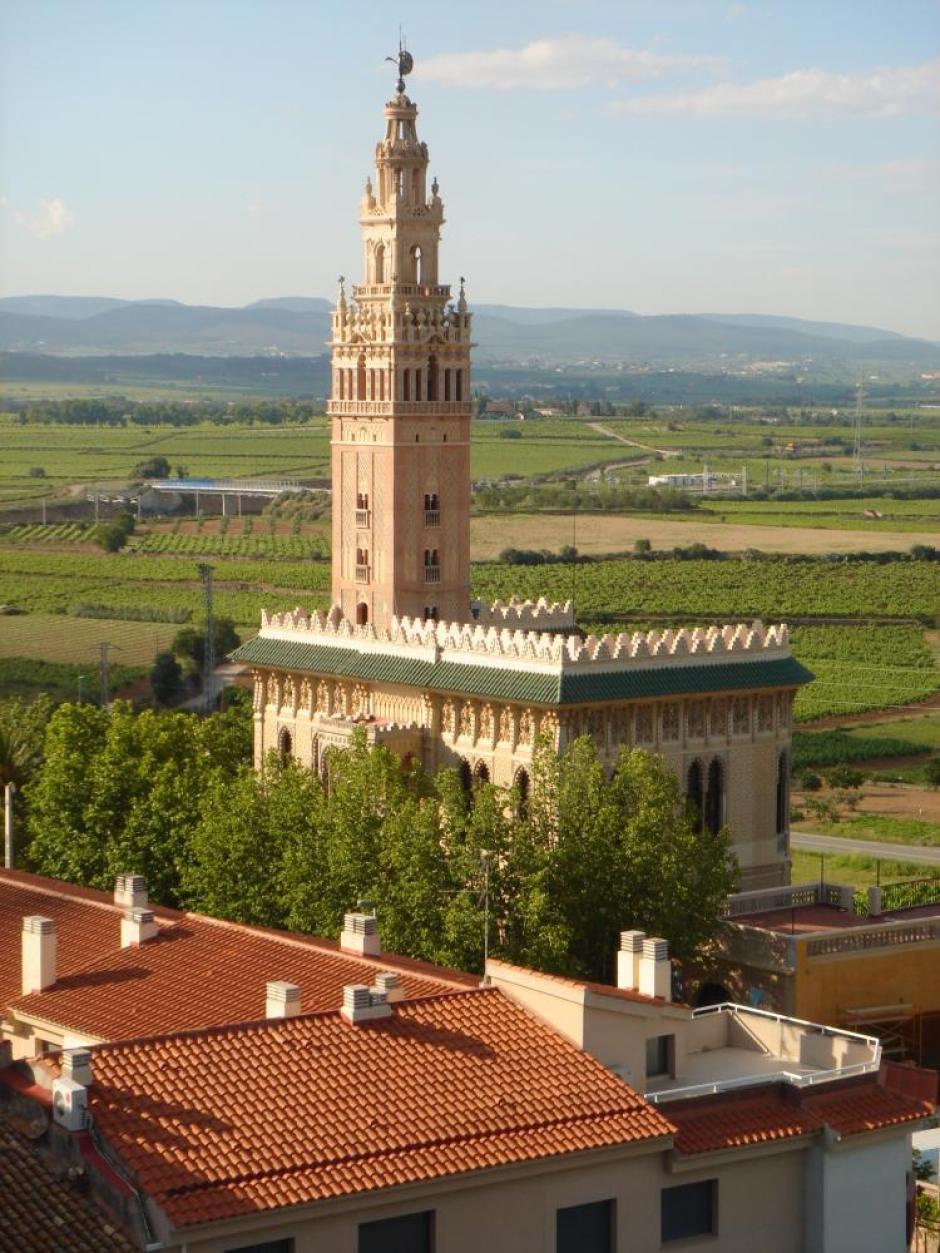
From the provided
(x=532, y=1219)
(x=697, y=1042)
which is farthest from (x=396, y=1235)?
(x=697, y=1042)

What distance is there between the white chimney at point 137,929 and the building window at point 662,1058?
8.26m

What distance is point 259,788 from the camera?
172 ft

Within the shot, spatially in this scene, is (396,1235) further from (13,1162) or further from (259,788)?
(259,788)

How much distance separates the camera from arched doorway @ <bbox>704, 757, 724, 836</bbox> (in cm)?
5322

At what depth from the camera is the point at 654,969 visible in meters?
31.9

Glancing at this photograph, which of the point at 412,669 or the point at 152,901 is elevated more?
the point at 412,669

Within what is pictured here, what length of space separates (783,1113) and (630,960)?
389 centimetres

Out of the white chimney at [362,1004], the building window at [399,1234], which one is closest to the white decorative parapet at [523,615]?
the white chimney at [362,1004]

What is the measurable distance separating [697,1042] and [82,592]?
115 metres

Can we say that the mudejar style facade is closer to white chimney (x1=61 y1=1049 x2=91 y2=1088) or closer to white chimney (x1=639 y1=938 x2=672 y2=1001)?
white chimney (x1=639 y1=938 x2=672 y2=1001)

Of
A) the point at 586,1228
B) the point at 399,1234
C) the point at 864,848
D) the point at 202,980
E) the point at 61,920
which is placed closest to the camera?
the point at 399,1234

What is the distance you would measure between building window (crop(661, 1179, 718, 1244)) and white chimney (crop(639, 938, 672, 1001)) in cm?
375

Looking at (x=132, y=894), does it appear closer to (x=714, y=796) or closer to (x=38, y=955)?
(x=38, y=955)

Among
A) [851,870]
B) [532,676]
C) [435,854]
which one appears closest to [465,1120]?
[435,854]
